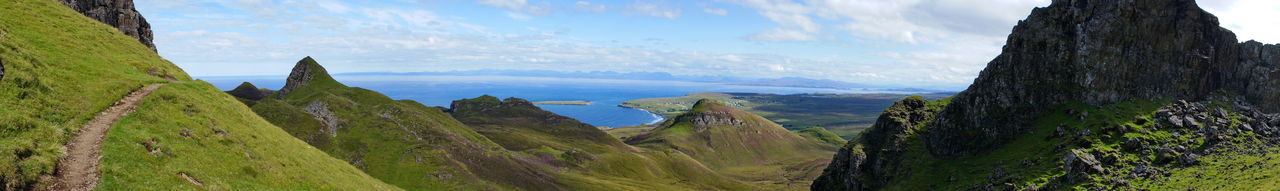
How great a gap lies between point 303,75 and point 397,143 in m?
67.4

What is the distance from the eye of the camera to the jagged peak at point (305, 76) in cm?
16645

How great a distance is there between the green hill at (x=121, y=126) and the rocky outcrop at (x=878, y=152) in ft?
267

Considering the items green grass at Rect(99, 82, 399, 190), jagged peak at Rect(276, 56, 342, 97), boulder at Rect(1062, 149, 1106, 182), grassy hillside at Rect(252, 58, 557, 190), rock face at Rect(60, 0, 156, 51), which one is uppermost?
rock face at Rect(60, 0, 156, 51)

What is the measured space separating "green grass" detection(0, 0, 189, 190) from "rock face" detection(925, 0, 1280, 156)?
102m

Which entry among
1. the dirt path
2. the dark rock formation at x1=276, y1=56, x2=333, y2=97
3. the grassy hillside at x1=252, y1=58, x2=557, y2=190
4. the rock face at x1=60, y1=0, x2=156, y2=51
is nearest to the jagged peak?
the dark rock formation at x1=276, y1=56, x2=333, y2=97

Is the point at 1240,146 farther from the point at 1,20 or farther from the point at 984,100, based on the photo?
the point at 1,20

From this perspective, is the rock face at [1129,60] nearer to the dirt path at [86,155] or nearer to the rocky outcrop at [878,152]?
the rocky outcrop at [878,152]

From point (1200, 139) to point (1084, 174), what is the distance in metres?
15.0

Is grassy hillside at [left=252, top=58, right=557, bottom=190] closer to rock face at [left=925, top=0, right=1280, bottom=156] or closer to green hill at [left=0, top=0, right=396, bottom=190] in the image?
green hill at [left=0, top=0, right=396, bottom=190]

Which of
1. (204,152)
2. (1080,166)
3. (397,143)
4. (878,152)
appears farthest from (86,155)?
(878,152)

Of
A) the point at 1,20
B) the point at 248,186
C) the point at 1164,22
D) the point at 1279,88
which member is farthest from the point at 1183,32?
the point at 1,20

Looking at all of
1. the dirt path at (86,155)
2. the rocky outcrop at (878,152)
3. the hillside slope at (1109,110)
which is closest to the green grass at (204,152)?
the dirt path at (86,155)

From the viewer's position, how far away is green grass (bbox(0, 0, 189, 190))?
2981cm

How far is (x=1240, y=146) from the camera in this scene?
6131cm
